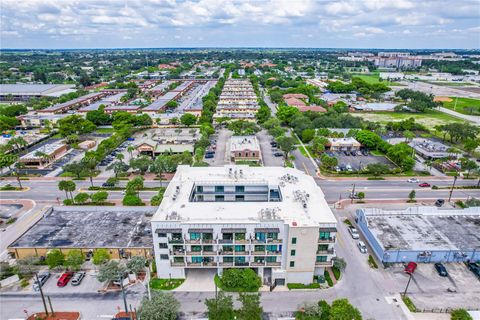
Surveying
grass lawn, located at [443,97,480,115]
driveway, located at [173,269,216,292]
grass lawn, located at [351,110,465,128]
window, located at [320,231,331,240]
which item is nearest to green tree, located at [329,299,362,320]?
window, located at [320,231,331,240]

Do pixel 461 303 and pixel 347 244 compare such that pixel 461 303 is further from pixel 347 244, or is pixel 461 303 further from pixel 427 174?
pixel 427 174

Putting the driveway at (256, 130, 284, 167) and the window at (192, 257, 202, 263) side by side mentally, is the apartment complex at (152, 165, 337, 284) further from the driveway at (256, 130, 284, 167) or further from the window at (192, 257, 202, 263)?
the driveway at (256, 130, 284, 167)

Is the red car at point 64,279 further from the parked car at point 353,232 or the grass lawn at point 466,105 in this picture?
the grass lawn at point 466,105

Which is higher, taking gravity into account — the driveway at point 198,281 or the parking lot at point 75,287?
the driveway at point 198,281

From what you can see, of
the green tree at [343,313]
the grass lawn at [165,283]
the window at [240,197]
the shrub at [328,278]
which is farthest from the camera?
the window at [240,197]

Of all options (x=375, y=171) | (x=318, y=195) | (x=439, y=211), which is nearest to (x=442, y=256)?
(x=439, y=211)

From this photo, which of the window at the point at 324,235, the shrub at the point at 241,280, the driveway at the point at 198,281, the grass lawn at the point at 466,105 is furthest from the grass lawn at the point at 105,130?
the grass lawn at the point at 466,105
